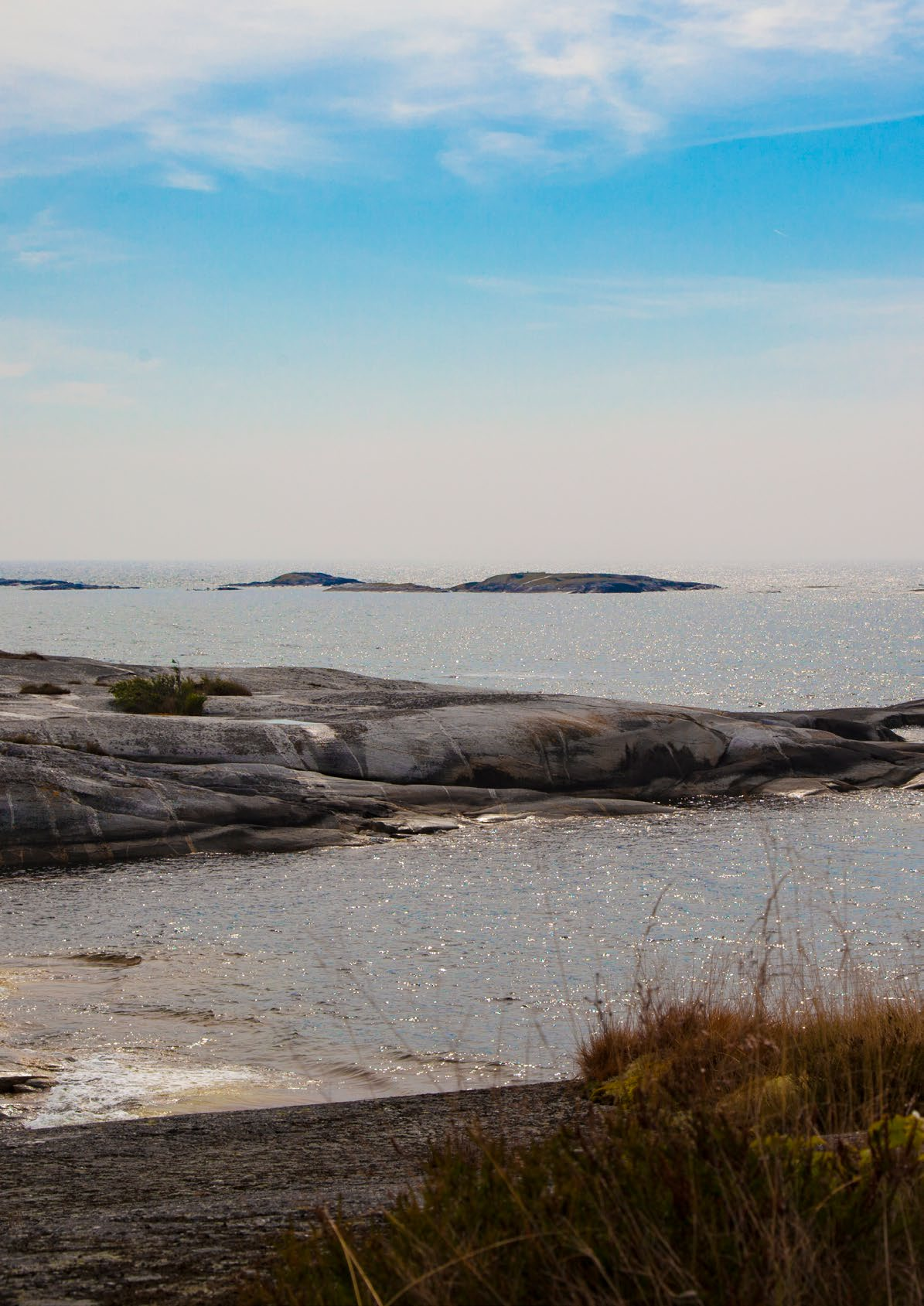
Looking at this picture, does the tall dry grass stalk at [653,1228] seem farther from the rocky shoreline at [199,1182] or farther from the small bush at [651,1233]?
the rocky shoreline at [199,1182]

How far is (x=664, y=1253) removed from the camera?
3951 millimetres

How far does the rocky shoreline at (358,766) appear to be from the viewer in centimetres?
2644

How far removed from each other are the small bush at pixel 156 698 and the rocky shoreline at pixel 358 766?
553 mm

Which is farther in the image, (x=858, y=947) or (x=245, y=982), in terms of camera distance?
(x=858, y=947)

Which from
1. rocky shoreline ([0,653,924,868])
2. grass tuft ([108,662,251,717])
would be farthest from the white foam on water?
grass tuft ([108,662,251,717])

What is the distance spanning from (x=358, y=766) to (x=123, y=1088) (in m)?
20.4

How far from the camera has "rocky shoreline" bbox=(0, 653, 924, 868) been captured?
2644 centimetres

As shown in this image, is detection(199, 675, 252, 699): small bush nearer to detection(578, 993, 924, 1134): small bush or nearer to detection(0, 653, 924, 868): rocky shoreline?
detection(0, 653, 924, 868): rocky shoreline

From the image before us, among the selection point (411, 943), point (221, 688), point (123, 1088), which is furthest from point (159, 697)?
point (123, 1088)

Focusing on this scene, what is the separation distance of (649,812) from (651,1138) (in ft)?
92.2

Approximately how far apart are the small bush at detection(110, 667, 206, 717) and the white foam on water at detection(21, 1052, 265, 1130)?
23516 mm

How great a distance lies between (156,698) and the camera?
36406 mm

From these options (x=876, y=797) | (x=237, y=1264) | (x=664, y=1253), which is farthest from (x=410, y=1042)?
(x=876, y=797)

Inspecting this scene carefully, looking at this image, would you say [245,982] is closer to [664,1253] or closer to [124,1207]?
[124,1207]
